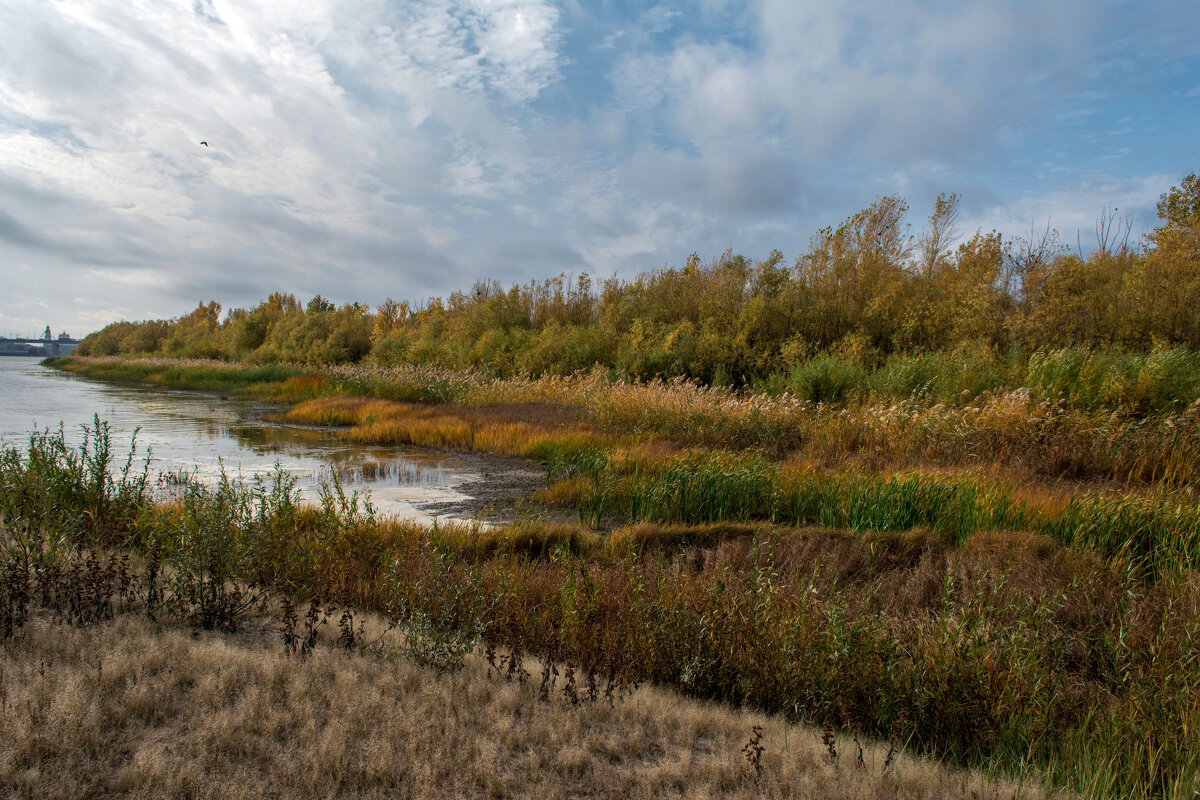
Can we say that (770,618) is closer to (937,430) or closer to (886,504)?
(886,504)

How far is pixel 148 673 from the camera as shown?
10.3 feet

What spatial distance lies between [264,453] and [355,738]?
1071cm

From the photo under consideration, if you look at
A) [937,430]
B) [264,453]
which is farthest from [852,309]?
[264,453]

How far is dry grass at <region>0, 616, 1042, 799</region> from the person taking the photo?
2.49 m

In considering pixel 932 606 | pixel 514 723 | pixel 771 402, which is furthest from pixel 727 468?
pixel 514 723

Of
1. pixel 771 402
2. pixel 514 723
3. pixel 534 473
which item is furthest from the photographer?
pixel 771 402

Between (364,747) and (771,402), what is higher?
(771,402)

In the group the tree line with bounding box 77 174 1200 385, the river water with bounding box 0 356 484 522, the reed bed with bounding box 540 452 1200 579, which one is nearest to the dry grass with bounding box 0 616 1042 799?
the river water with bounding box 0 356 484 522

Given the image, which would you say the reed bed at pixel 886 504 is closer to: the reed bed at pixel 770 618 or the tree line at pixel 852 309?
the reed bed at pixel 770 618

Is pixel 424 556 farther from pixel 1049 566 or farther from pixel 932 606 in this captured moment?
pixel 1049 566

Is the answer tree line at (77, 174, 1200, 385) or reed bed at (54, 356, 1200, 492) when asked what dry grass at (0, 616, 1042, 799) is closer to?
reed bed at (54, 356, 1200, 492)

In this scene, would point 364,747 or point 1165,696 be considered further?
point 1165,696

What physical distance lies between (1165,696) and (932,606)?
1909 mm

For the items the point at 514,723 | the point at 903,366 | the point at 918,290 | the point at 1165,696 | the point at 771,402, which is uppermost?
the point at 918,290
